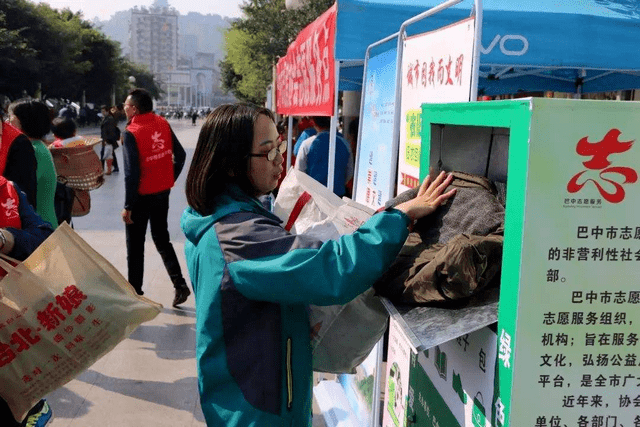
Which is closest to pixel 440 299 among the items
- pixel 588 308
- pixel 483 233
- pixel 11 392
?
pixel 483 233

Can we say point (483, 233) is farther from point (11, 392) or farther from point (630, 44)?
point (630, 44)

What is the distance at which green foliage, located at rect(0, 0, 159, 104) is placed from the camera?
36.8 m

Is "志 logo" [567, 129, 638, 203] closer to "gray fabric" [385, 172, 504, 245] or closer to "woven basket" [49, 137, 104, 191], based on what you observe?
"gray fabric" [385, 172, 504, 245]

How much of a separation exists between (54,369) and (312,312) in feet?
2.69

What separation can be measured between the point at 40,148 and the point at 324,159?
285cm

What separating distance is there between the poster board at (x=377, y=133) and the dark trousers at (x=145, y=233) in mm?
1990

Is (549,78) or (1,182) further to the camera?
(549,78)

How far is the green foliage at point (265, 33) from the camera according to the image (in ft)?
56.3

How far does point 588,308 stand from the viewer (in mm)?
1330

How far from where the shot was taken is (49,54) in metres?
43.0

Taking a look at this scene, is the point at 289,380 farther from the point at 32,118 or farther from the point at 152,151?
the point at 152,151

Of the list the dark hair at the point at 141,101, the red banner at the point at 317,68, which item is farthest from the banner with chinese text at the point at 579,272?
the dark hair at the point at 141,101

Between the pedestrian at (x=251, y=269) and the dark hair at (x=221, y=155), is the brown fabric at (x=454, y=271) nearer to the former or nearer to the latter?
the pedestrian at (x=251, y=269)

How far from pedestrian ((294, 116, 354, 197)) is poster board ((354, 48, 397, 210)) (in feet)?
6.37
